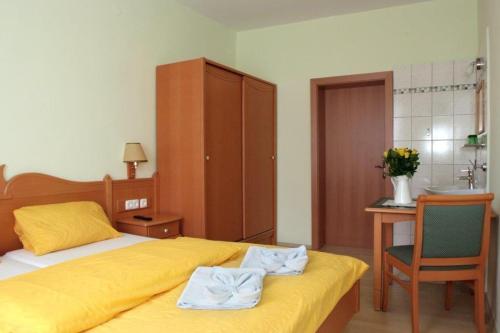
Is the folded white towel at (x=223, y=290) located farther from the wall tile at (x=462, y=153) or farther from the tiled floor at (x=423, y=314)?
the wall tile at (x=462, y=153)

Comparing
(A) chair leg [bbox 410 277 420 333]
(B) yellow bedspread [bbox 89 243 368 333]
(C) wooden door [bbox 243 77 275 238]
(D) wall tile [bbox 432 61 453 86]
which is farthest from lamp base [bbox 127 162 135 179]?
(D) wall tile [bbox 432 61 453 86]

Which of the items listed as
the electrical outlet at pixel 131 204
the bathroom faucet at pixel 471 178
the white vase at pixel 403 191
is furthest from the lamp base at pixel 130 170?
the bathroom faucet at pixel 471 178

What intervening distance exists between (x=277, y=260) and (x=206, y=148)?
157 centimetres

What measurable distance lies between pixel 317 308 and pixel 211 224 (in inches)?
74.3

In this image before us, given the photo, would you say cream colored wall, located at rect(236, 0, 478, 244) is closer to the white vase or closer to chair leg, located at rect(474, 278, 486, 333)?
the white vase

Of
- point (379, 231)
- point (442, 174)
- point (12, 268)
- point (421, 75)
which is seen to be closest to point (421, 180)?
point (442, 174)

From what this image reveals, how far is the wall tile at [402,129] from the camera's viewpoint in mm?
3958

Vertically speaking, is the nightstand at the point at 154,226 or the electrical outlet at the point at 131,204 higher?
the electrical outlet at the point at 131,204

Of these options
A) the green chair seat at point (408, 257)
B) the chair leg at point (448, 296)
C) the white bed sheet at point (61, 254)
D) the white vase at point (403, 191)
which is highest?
the white vase at point (403, 191)

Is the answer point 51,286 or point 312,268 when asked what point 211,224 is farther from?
point 51,286

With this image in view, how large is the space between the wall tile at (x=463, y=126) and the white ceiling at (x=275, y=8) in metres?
1.26

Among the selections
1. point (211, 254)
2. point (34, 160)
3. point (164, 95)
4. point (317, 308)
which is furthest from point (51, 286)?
point (164, 95)

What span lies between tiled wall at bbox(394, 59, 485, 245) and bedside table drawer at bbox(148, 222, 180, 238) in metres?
2.16

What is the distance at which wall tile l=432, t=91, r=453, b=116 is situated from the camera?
3.81 metres
